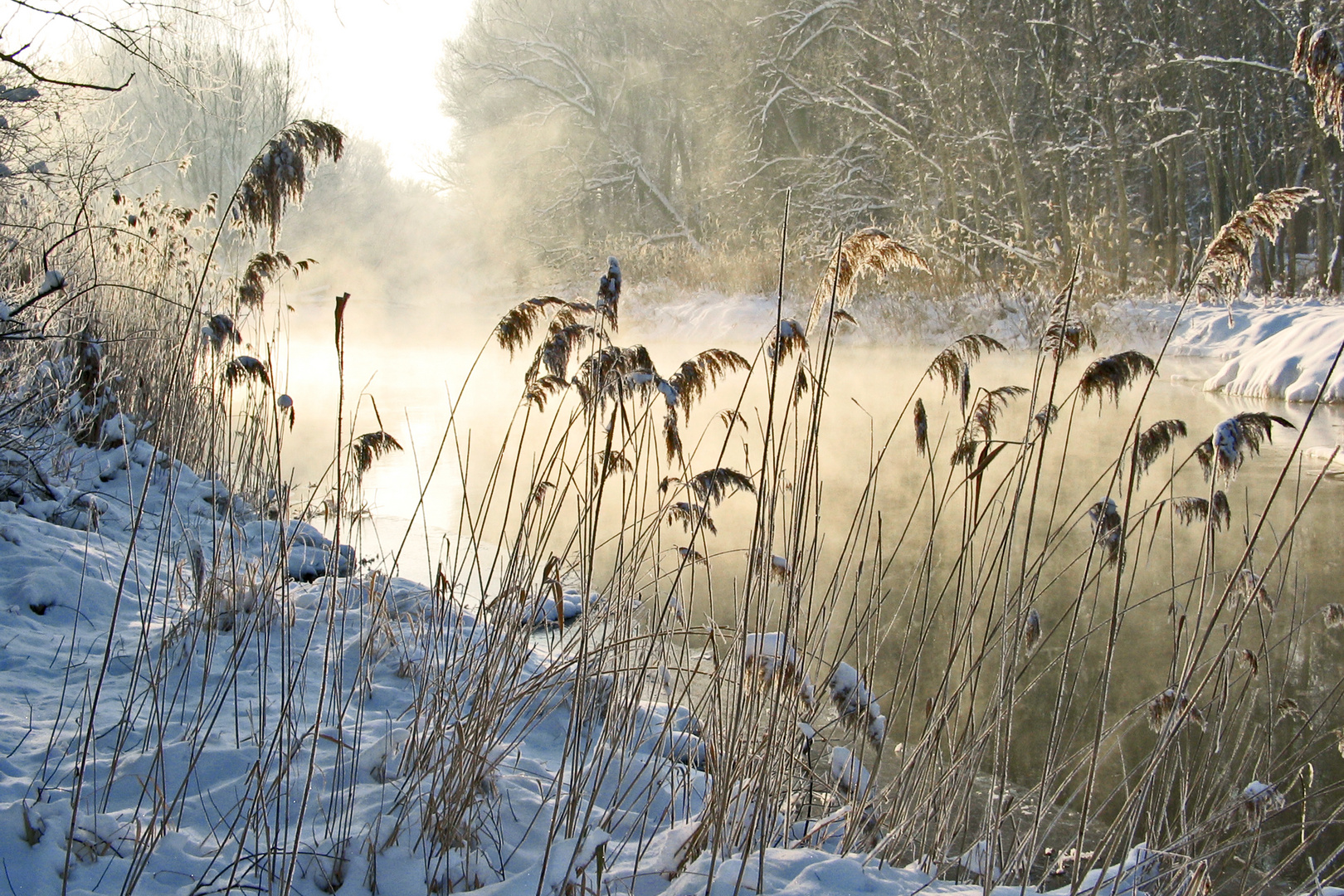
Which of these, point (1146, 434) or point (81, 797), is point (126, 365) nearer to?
point (81, 797)

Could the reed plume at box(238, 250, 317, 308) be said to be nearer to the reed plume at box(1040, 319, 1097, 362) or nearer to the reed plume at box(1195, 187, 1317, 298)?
the reed plume at box(1040, 319, 1097, 362)

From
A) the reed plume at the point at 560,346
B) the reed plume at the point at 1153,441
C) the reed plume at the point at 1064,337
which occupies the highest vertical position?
the reed plume at the point at 1064,337

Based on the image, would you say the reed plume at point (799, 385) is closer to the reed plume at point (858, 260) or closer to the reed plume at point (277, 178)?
the reed plume at point (858, 260)

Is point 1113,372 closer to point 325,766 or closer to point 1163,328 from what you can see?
point 325,766

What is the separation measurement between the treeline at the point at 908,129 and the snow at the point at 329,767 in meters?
10.6

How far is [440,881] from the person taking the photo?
167 centimetres

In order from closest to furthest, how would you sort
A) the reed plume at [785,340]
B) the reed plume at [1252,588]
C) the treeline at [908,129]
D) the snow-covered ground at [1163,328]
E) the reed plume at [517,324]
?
the reed plume at [1252,588]
the reed plume at [785,340]
the reed plume at [517,324]
the snow-covered ground at [1163,328]
the treeline at [908,129]

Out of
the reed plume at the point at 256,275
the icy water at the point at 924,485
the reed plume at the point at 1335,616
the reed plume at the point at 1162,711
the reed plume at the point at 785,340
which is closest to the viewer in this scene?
the reed plume at the point at 785,340

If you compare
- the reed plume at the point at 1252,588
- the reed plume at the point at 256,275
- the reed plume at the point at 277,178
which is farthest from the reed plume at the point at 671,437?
the reed plume at the point at 256,275

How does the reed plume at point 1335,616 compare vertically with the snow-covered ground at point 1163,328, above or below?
below

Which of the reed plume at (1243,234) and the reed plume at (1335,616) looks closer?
the reed plume at (1243,234)

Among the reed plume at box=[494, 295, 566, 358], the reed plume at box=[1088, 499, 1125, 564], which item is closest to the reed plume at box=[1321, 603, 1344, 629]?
the reed plume at box=[1088, 499, 1125, 564]

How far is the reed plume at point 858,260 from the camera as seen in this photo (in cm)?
169

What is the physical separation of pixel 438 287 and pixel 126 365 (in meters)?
20.9
